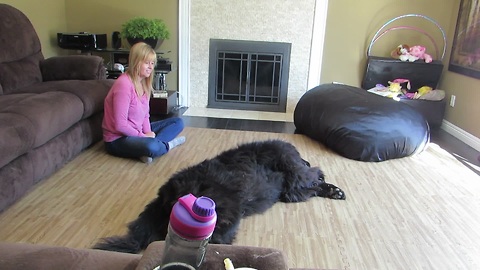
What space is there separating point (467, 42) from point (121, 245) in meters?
4.00

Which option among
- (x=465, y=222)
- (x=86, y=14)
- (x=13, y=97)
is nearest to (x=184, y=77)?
(x=86, y=14)

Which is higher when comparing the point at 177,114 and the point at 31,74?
the point at 31,74

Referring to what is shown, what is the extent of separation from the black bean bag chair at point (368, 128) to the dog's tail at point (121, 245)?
1972 millimetres

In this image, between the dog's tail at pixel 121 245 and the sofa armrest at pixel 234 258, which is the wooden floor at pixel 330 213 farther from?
the sofa armrest at pixel 234 258

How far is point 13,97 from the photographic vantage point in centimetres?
261

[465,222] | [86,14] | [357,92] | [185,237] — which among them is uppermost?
[86,14]

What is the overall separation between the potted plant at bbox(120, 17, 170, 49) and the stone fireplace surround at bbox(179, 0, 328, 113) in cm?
47

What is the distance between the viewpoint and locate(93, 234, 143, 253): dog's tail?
5.57 feet

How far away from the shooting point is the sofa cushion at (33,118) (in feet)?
6.65

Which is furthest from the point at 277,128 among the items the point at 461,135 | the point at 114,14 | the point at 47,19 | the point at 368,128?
the point at 47,19

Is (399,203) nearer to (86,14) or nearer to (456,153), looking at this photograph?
(456,153)

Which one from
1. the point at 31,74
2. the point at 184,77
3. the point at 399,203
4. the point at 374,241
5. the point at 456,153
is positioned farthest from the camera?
the point at 184,77

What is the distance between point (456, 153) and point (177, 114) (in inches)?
109

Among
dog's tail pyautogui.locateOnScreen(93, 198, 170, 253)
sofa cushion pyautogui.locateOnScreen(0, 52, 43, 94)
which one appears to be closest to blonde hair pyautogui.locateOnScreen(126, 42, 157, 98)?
sofa cushion pyautogui.locateOnScreen(0, 52, 43, 94)
